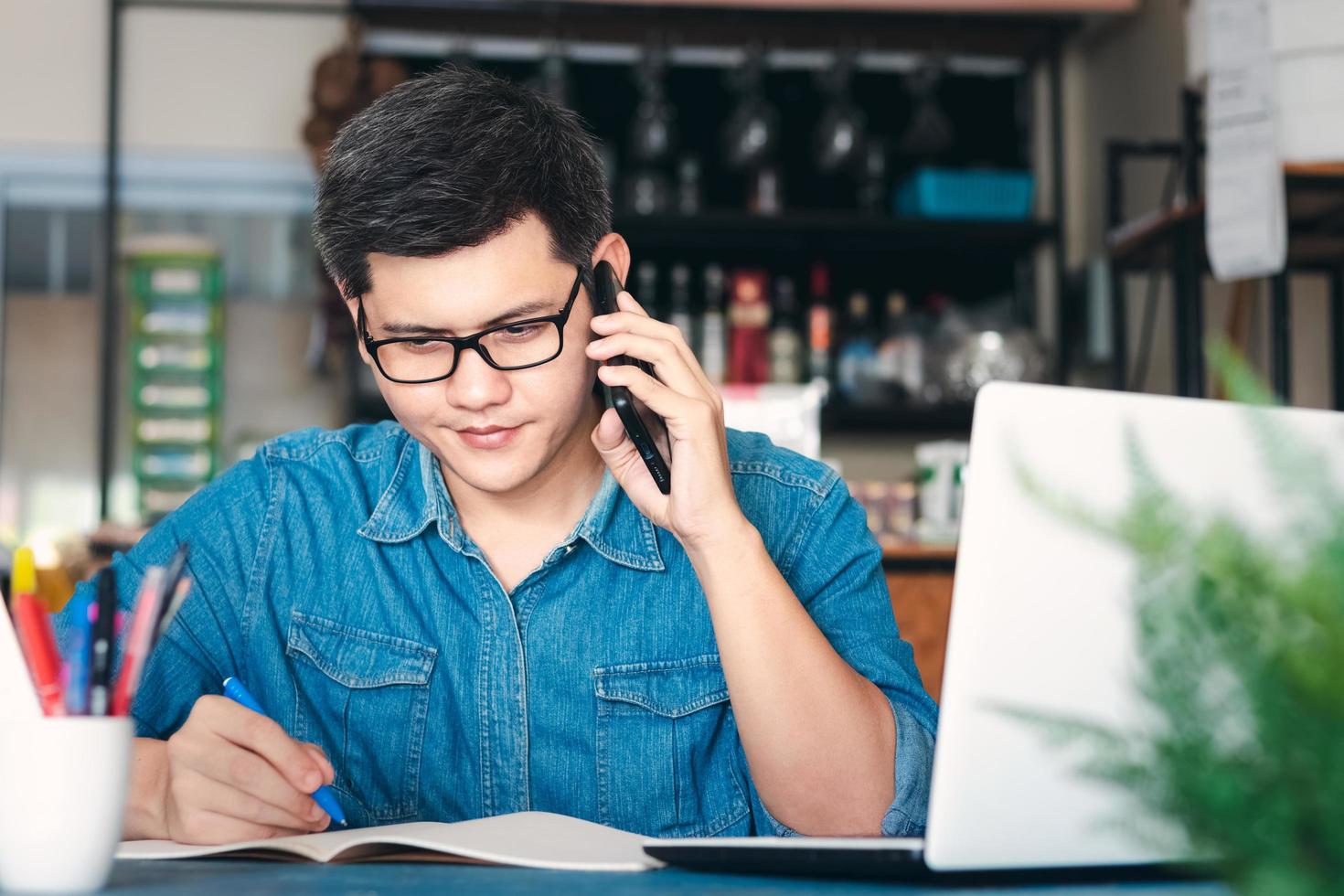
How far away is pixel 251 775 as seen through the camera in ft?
2.69

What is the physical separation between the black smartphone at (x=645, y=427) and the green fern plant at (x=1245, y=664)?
26.5 inches

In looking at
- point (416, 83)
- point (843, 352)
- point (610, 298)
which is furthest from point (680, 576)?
point (843, 352)

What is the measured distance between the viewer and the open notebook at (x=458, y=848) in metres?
0.69

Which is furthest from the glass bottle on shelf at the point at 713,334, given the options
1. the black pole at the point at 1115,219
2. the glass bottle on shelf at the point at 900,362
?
the black pole at the point at 1115,219

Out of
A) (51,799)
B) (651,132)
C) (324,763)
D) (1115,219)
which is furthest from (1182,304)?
(51,799)

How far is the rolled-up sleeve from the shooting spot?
0.94 metres

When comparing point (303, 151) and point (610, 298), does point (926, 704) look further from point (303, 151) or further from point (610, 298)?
point (303, 151)

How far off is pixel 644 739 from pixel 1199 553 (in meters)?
0.83

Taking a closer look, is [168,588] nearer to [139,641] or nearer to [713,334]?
[139,641]

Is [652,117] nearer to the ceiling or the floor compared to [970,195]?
nearer to the ceiling

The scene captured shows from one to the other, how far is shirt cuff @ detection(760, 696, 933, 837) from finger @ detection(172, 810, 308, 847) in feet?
1.16

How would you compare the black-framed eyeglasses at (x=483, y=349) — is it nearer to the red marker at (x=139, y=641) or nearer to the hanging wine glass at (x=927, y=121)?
the red marker at (x=139, y=641)

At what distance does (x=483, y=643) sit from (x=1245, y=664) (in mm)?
865

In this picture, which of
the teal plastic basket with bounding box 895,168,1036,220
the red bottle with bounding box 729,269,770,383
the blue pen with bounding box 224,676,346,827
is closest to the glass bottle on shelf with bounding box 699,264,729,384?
the red bottle with bounding box 729,269,770,383
